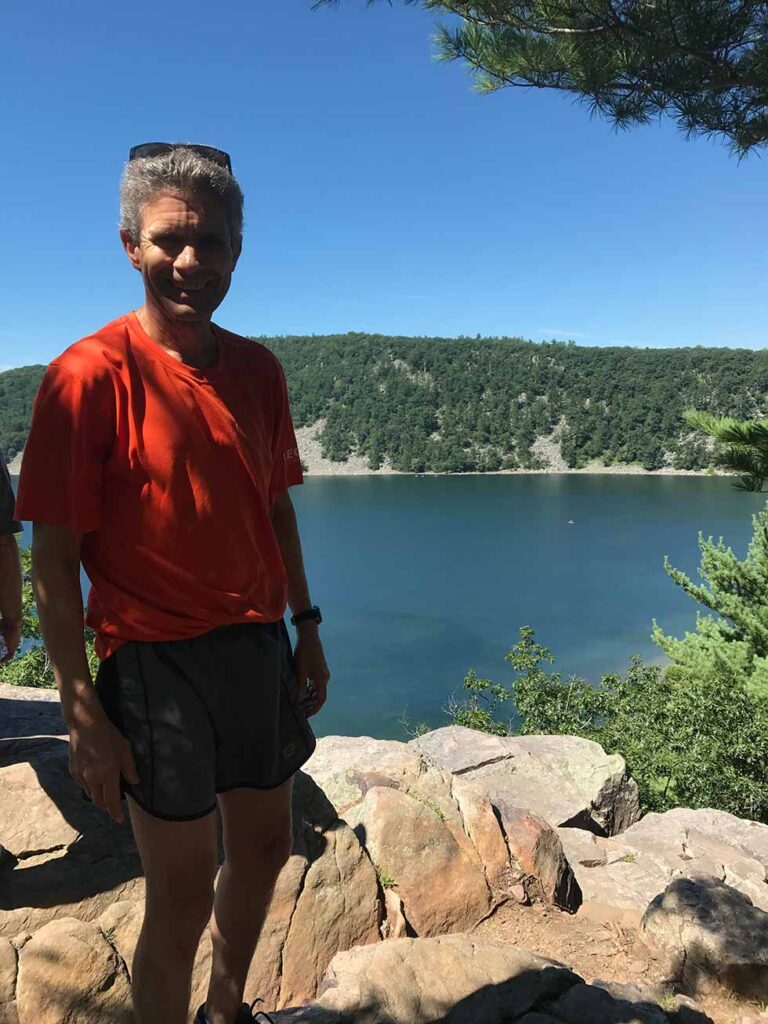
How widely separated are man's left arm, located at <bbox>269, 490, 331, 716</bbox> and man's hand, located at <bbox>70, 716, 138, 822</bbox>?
0.43 meters

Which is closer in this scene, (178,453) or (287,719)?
(178,453)

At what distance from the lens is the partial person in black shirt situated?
2.02m

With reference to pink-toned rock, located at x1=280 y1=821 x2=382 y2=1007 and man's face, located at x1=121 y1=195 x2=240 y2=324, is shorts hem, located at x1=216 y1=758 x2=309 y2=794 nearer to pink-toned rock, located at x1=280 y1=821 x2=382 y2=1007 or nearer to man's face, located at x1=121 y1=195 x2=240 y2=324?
man's face, located at x1=121 y1=195 x2=240 y2=324

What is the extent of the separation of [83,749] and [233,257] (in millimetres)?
806

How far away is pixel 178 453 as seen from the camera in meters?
1.11

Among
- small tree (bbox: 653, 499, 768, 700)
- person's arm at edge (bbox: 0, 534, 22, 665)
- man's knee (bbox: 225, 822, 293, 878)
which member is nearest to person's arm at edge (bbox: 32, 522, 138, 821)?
man's knee (bbox: 225, 822, 293, 878)

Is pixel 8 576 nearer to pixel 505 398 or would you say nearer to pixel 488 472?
pixel 488 472

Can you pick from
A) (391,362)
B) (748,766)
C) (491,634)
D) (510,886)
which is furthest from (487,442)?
(510,886)

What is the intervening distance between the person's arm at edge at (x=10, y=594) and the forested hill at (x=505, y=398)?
74082 mm

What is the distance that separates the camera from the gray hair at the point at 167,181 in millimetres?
1115

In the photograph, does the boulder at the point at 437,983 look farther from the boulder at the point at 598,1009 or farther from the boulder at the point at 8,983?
the boulder at the point at 8,983

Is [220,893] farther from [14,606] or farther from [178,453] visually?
[14,606]

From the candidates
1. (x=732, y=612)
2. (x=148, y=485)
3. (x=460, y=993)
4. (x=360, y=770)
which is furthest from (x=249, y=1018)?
(x=732, y=612)

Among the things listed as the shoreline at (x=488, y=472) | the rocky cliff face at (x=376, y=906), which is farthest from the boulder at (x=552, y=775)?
the shoreline at (x=488, y=472)
